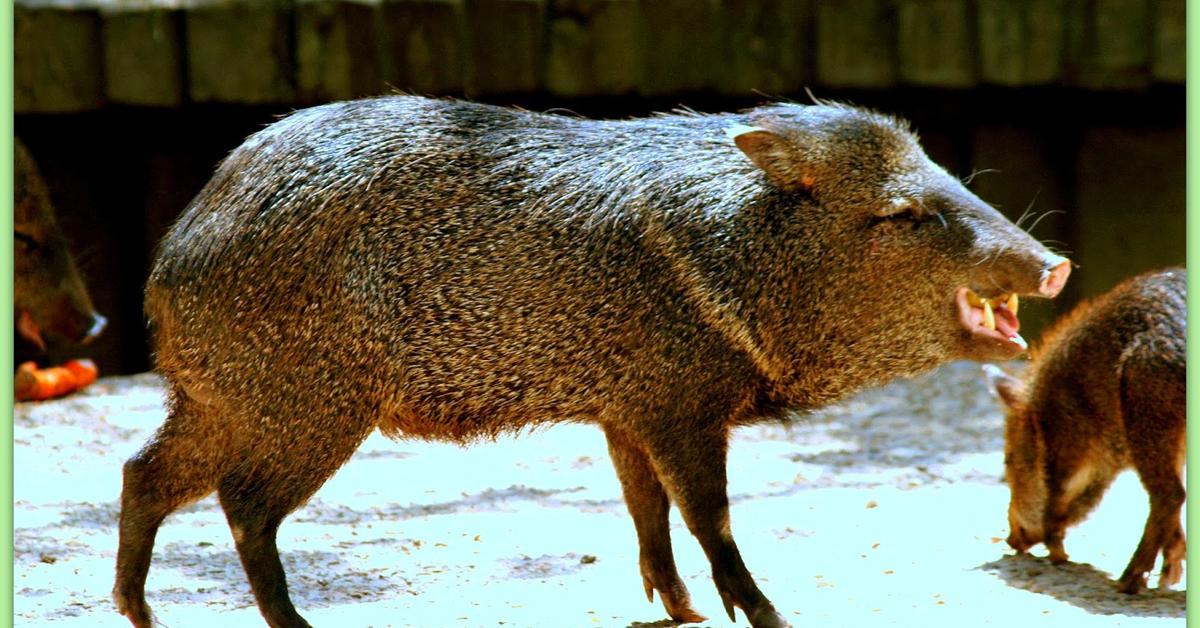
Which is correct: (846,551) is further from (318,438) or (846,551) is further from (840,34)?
(840,34)

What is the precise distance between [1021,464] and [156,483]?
8.51ft

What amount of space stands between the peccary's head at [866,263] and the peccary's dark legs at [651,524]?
0.54 metres

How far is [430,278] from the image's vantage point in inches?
144

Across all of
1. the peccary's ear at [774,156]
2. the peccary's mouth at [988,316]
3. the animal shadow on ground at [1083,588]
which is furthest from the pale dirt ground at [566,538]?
the peccary's ear at [774,156]

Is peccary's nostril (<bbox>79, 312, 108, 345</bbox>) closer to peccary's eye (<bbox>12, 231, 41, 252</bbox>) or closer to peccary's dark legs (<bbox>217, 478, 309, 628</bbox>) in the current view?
peccary's eye (<bbox>12, 231, 41, 252</bbox>)

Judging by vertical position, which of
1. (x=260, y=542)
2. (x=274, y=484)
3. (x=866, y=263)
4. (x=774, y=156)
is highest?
(x=774, y=156)

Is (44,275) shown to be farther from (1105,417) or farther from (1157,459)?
(1157,459)

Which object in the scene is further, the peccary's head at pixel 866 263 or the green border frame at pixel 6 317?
the peccary's head at pixel 866 263

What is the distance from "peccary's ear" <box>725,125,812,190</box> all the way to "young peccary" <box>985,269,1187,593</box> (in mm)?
1364

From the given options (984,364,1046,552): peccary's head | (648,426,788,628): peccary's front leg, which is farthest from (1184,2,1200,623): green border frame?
(648,426,788,628): peccary's front leg

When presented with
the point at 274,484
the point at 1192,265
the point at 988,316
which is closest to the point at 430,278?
→ the point at 274,484

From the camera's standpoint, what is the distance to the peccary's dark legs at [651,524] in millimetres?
4062

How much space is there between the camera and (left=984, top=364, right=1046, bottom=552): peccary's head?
4793 millimetres

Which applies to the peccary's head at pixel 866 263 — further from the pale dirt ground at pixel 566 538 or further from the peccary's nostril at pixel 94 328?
the peccary's nostril at pixel 94 328
